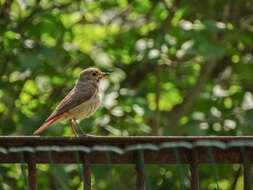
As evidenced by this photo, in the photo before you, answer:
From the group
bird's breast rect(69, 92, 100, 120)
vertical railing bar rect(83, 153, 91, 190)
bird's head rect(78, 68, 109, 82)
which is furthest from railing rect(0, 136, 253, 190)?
bird's head rect(78, 68, 109, 82)

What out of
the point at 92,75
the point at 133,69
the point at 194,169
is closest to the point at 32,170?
the point at 194,169

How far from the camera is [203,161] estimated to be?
2.83 metres

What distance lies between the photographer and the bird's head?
5793 millimetres

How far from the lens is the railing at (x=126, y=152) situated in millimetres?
2713

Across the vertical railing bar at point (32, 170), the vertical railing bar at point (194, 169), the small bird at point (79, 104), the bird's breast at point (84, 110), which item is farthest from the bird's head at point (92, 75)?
the vertical railing bar at point (194, 169)

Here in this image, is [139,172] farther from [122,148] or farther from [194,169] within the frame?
[194,169]

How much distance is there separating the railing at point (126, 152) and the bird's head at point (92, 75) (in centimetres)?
296

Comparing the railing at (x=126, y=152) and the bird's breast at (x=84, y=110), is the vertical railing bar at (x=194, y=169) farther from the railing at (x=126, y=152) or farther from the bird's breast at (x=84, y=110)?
the bird's breast at (x=84, y=110)

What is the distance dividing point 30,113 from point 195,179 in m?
3.62

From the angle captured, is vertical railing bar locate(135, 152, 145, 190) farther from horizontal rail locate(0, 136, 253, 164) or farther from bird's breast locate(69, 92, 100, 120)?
bird's breast locate(69, 92, 100, 120)

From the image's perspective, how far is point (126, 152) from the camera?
2787 millimetres

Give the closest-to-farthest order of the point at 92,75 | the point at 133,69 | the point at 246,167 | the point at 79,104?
the point at 246,167 → the point at 79,104 → the point at 92,75 → the point at 133,69

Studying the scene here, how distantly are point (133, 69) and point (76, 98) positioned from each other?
1.35 metres

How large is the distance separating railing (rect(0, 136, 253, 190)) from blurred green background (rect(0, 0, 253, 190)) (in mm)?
2614
